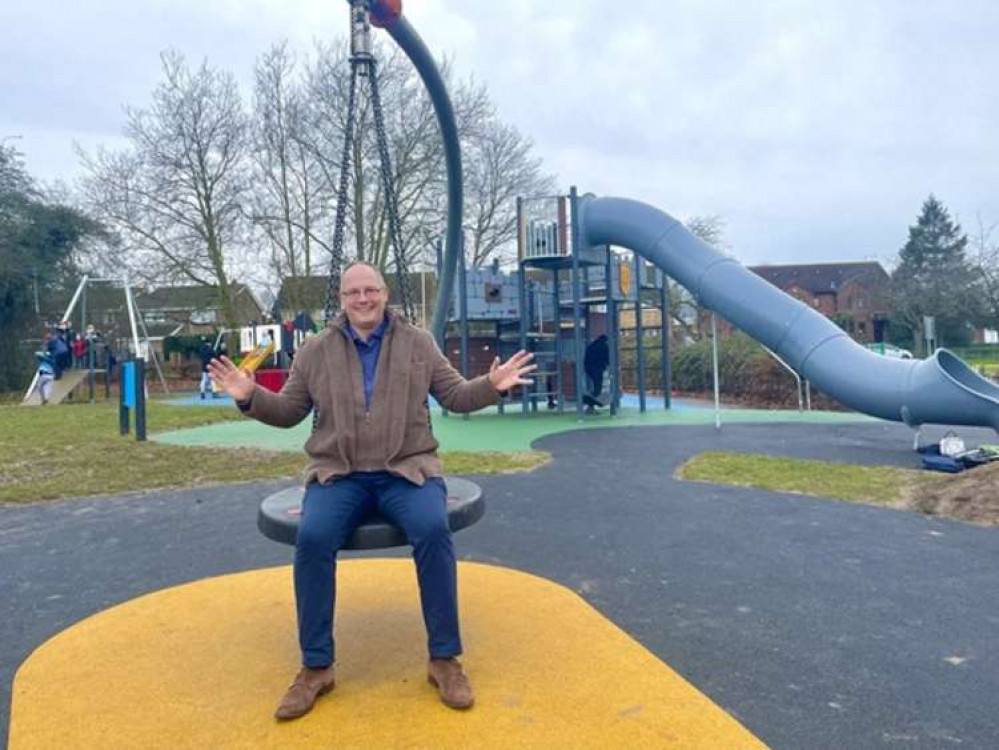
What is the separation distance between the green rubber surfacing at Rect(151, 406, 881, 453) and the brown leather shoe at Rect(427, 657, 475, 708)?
6.55 meters

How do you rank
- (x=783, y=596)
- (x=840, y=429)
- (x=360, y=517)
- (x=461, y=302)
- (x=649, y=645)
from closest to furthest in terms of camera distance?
(x=360, y=517), (x=649, y=645), (x=783, y=596), (x=840, y=429), (x=461, y=302)

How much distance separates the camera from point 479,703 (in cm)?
246

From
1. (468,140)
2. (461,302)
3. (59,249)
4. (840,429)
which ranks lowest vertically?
(840,429)

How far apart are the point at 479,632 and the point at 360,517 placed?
808 millimetres

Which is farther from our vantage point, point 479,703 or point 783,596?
point 783,596

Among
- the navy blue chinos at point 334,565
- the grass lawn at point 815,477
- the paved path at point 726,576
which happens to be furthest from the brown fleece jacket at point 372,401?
the grass lawn at point 815,477

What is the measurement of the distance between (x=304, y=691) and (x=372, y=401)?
0.99 meters

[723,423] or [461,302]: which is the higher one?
[461,302]

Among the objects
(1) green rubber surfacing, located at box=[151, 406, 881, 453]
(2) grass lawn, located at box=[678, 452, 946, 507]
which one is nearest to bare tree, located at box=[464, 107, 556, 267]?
(1) green rubber surfacing, located at box=[151, 406, 881, 453]

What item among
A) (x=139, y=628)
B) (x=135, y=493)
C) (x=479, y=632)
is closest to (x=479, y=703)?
(x=479, y=632)

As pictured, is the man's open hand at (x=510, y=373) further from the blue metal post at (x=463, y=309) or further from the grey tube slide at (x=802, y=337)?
the blue metal post at (x=463, y=309)

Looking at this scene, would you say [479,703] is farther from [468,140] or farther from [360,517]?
[468,140]

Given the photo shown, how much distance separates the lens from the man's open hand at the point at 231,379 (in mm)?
2770

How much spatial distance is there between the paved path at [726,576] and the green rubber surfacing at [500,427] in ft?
11.1
